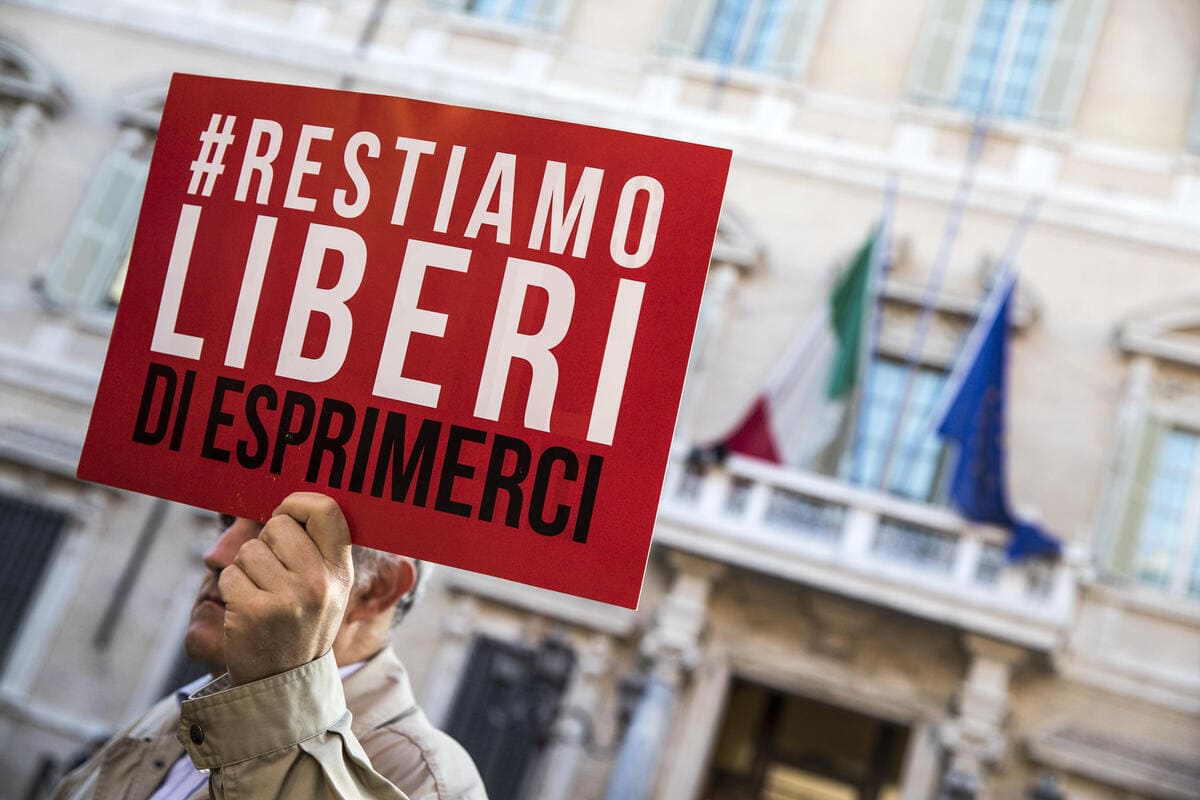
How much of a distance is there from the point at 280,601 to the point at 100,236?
35.6 feet

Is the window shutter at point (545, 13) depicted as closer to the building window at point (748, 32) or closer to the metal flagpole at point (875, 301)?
the building window at point (748, 32)

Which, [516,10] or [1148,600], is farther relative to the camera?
[516,10]

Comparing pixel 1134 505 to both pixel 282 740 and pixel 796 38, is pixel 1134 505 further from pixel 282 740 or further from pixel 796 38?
pixel 282 740

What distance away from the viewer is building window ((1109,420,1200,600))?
30.9ft

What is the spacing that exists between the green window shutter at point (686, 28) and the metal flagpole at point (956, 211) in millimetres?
2620

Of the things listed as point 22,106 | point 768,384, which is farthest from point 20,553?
point 768,384

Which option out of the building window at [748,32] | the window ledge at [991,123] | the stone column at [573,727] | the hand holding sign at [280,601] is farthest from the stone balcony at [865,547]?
the hand holding sign at [280,601]

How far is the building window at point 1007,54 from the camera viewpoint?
1041 cm

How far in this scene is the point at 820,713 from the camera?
34.9ft

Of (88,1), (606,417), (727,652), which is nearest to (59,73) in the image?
(88,1)

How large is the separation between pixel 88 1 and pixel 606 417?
12.0 meters

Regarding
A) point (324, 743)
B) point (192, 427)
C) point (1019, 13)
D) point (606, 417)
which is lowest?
point (324, 743)

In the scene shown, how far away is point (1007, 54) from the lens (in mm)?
10648

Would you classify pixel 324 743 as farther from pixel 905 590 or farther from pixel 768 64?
pixel 768 64
